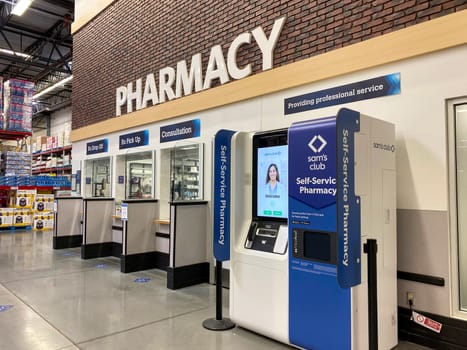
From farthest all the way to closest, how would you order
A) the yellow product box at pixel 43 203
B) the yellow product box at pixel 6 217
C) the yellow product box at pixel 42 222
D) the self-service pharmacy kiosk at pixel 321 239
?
the yellow product box at pixel 43 203 < the yellow product box at pixel 42 222 < the yellow product box at pixel 6 217 < the self-service pharmacy kiosk at pixel 321 239

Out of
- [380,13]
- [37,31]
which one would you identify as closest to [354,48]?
[380,13]

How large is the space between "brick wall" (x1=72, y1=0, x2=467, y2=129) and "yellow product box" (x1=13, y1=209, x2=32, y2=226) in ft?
12.7

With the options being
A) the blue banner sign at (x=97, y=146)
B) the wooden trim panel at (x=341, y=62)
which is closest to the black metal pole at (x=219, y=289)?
the wooden trim panel at (x=341, y=62)

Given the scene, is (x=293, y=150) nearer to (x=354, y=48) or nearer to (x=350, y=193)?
(x=350, y=193)

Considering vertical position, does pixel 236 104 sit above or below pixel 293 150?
above

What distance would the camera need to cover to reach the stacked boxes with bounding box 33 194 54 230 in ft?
Result: 36.6

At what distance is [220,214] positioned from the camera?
3.54 m

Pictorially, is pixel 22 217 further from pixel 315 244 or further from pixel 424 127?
pixel 424 127

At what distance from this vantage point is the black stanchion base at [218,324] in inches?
133

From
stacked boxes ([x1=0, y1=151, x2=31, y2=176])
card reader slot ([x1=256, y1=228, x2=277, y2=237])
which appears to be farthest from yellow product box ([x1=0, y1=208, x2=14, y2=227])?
card reader slot ([x1=256, y1=228, x2=277, y2=237])

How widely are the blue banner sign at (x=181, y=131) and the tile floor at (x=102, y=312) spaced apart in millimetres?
2242

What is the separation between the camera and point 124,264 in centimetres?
572

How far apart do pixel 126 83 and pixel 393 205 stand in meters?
6.14

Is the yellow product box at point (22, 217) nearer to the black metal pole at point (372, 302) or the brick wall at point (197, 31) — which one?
the brick wall at point (197, 31)
